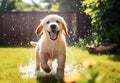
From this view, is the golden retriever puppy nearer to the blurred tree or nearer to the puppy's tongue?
the puppy's tongue

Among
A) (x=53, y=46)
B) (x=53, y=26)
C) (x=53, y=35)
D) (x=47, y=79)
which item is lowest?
(x=47, y=79)

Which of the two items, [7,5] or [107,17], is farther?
[7,5]

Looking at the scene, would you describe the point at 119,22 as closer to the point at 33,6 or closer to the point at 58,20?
the point at 58,20

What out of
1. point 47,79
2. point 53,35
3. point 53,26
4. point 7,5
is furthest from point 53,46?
point 7,5

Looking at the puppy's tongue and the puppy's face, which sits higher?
the puppy's face

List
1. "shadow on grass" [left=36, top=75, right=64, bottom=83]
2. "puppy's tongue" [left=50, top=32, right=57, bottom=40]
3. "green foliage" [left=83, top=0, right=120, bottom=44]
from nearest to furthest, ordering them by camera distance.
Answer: "shadow on grass" [left=36, top=75, right=64, bottom=83], "puppy's tongue" [left=50, top=32, right=57, bottom=40], "green foliage" [left=83, top=0, right=120, bottom=44]

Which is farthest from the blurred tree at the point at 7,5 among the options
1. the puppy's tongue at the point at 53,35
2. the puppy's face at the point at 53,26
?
the puppy's tongue at the point at 53,35

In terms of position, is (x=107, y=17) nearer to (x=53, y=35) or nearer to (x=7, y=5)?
(x=53, y=35)

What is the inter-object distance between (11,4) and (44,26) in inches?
1375

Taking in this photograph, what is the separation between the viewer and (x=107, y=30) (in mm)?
13250

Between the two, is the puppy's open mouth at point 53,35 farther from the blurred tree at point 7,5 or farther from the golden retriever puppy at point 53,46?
the blurred tree at point 7,5

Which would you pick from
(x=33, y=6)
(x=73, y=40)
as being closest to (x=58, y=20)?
(x=73, y=40)

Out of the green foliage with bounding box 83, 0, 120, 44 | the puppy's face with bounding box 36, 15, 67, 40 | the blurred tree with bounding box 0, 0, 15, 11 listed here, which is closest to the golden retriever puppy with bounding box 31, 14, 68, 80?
the puppy's face with bounding box 36, 15, 67, 40

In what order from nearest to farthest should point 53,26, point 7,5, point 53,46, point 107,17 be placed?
1. point 53,26
2. point 53,46
3. point 107,17
4. point 7,5
